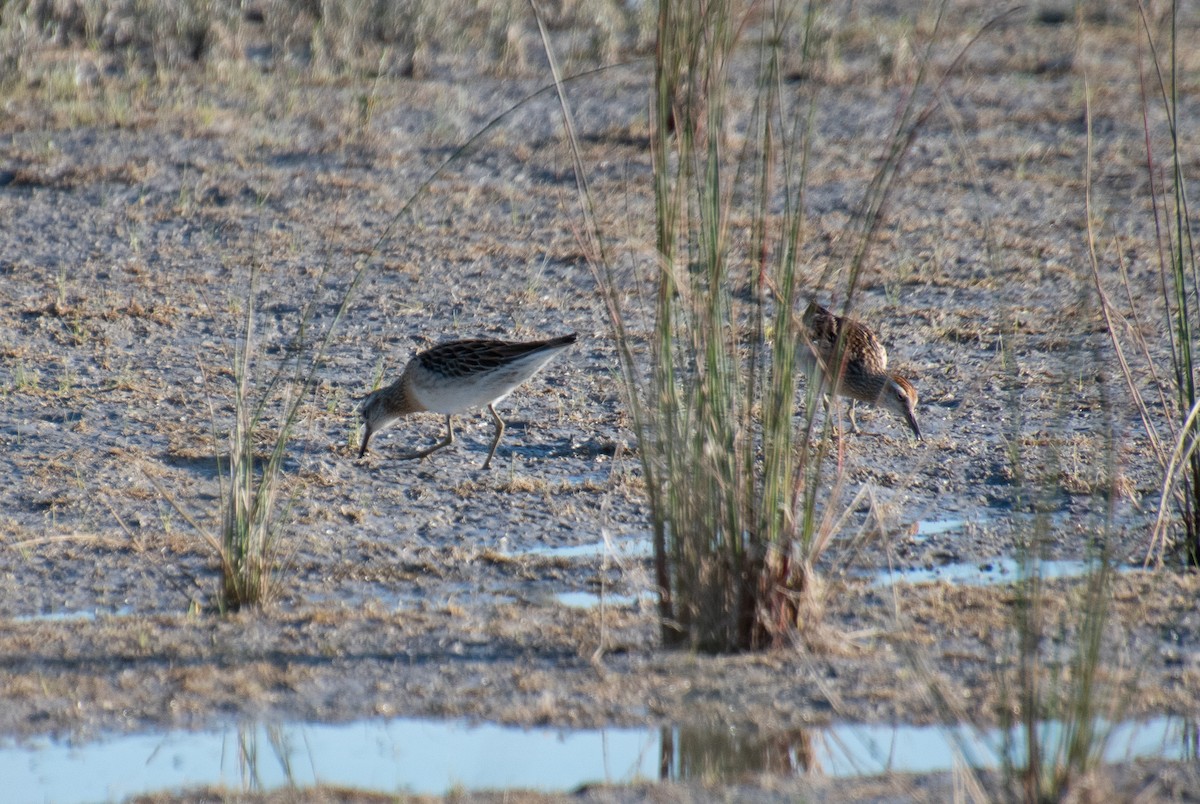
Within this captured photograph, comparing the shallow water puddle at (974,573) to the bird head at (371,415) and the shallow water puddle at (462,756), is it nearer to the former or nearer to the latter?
the shallow water puddle at (462,756)

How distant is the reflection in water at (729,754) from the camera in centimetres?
462

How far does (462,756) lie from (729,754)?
77 centimetres

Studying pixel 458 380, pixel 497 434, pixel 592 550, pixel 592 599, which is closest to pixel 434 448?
pixel 497 434

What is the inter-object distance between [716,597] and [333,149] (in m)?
7.63

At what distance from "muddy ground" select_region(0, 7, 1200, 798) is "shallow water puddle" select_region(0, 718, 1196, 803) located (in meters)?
0.08

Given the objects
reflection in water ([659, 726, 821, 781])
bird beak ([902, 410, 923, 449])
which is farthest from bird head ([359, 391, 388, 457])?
reflection in water ([659, 726, 821, 781])

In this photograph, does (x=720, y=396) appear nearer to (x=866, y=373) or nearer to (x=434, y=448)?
(x=434, y=448)

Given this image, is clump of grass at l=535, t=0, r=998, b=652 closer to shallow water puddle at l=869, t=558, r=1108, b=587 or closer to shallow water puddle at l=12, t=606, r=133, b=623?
shallow water puddle at l=869, t=558, r=1108, b=587

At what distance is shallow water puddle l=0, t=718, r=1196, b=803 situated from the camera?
179 inches

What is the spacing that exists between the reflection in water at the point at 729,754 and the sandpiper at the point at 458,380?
2939 millimetres

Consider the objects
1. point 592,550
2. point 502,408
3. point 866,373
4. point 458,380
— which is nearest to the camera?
point 592,550

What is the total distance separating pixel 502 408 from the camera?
852 cm

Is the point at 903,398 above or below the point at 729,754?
above

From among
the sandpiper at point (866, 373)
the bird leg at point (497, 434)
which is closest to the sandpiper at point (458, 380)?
the bird leg at point (497, 434)
